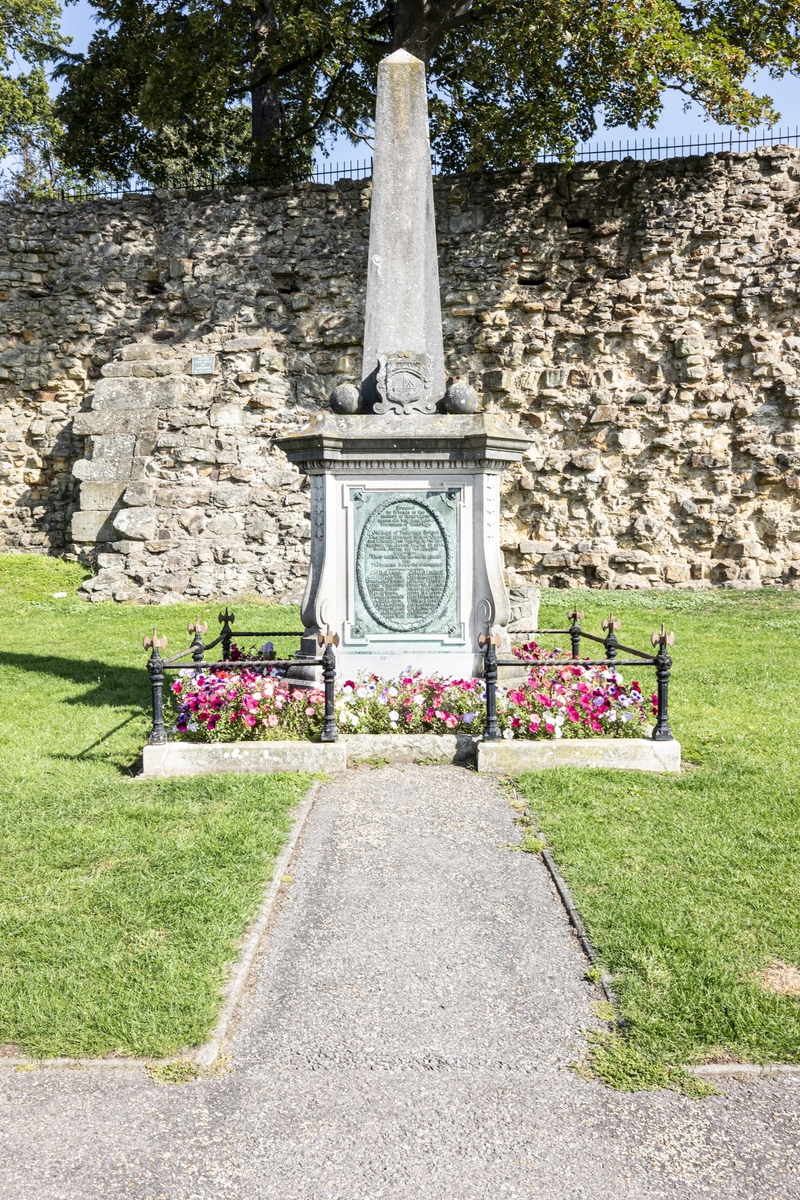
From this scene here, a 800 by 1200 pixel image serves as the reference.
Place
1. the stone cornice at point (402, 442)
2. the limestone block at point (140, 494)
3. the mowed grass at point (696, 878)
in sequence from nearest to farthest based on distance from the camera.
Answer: the mowed grass at point (696, 878), the stone cornice at point (402, 442), the limestone block at point (140, 494)

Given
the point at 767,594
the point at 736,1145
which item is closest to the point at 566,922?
the point at 736,1145

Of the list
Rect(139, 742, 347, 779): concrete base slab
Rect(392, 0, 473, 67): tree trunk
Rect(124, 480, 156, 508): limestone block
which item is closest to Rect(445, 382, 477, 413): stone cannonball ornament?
Rect(139, 742, 347, 779): concrete base slab

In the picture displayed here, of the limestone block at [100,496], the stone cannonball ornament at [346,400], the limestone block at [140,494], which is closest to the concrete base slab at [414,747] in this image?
the stone cannonball ornament at [346,400]

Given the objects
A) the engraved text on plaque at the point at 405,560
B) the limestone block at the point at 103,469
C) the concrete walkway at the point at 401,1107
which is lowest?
the concrete walkway at the point at 401,1107

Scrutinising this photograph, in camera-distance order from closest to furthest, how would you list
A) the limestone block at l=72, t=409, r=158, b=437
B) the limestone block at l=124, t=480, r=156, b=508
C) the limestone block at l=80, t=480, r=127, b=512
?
1. the limestone block at l=124, t=480, r=156, b=508
2. the limestone block at l=80, t=480, r=127, b=512
3. the limestone block at l=72, t=409, r=158, b=437

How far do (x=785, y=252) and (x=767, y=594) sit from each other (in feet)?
18.9

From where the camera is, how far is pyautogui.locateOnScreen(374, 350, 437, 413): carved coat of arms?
23.6 ft

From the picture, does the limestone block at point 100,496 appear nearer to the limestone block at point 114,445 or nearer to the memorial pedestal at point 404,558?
the limestone block at point 114,445

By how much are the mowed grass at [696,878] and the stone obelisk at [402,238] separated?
10.6 feet

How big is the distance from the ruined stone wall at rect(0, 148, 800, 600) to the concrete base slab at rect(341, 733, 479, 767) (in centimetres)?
977

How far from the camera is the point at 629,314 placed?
16953 millimetres

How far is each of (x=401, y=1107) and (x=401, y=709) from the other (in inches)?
153

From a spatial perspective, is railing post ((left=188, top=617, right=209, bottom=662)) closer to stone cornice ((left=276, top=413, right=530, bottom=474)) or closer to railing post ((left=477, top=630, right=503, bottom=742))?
stone cornice ((left=276, top=413, right=530, bottom=474))

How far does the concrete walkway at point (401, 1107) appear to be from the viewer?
2.65 meters
